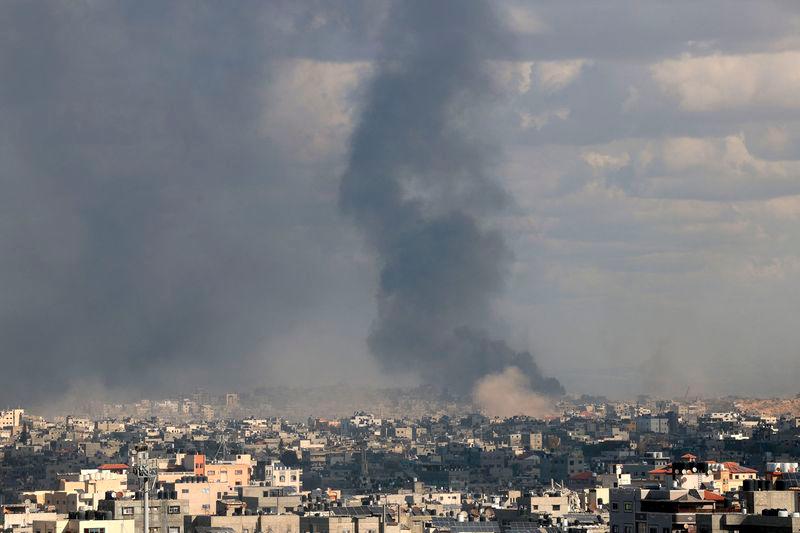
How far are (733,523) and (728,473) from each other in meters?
75.2

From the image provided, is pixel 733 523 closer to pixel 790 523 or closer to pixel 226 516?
pixel 790 523

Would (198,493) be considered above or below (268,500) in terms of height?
above

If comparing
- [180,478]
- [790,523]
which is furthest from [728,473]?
[790,523]

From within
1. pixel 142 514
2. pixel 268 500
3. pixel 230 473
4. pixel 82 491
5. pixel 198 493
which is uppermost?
pixel 230 473

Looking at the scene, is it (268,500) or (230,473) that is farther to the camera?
(230,473)

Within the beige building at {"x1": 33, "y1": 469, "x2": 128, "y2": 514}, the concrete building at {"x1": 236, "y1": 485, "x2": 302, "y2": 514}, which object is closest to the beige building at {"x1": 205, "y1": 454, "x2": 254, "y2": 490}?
the beige building at {"x1": 33, "y1": 469, "x2": 128, "y2": 514}

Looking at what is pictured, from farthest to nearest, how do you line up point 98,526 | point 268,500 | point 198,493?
1. point 198,493
2. point 268,500
3. point 98,526

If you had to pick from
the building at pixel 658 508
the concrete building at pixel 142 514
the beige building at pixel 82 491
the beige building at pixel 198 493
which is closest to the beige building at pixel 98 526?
the concrete building at pixel 142 514

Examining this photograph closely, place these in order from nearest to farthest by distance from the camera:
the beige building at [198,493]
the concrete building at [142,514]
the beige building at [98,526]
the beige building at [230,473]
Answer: the beige building at [98,526] → the concrete building at [142,514] → the beige building at [198,493] → the beige building at [230,473]

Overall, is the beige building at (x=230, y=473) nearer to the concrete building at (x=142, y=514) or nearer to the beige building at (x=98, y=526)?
the concrete building at (x=142, y=514)

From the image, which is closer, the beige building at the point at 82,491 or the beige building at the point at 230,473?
the beige building at the point at 82,491

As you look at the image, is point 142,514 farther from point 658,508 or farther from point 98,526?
point 658,508

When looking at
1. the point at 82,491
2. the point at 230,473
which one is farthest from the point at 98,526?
the point at 230,473

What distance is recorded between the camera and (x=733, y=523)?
241ft
